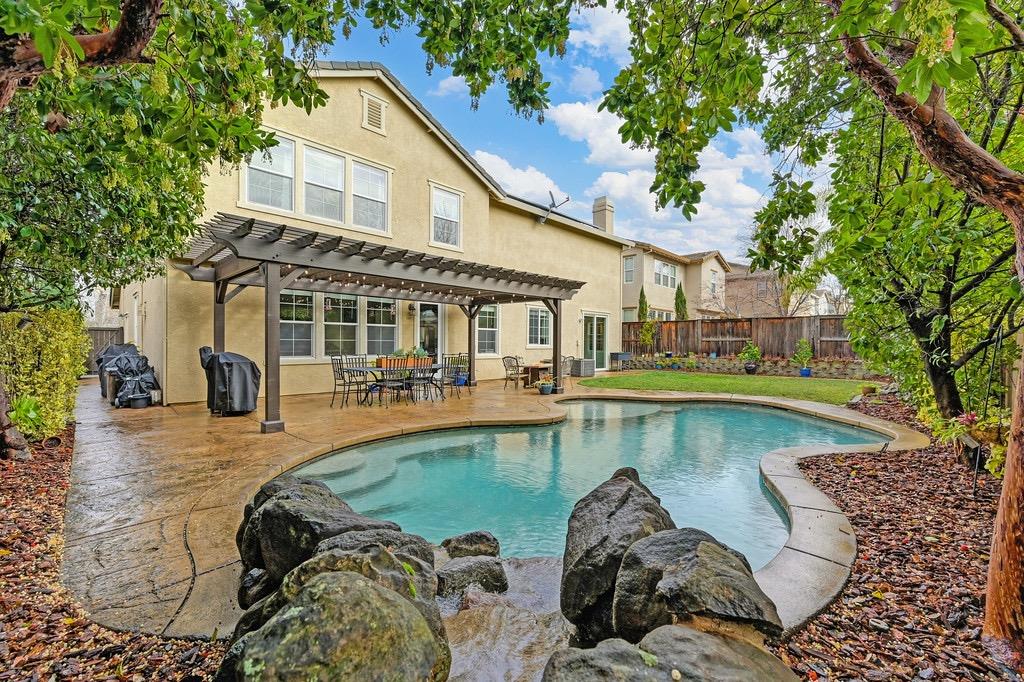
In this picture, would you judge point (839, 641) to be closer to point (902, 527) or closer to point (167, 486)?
point (902, 527)

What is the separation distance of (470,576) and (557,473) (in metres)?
2.98

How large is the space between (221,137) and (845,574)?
4058 millimetres

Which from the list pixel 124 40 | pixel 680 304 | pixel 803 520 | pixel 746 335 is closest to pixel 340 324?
pixel 124 40

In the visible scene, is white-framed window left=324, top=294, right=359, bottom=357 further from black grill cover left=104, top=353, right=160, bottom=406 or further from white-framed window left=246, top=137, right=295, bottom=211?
black grill cover left=104, top=353, right=160, bottom=406

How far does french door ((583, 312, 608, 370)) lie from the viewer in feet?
56.9

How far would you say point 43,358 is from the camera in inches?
213

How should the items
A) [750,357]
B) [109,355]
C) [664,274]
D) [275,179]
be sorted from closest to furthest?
[275,179]
[109,355]
[750,357]
[664,274]

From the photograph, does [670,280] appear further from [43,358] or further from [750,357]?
[43,358]

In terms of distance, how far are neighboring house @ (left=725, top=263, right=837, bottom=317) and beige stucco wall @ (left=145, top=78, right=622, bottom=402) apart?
1035 cm

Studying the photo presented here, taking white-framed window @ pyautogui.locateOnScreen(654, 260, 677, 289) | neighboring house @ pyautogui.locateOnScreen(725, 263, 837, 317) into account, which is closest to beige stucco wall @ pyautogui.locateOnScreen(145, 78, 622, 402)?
white-framed window @ pyautogui.locateOnScreen(654, 260, 677, 289)

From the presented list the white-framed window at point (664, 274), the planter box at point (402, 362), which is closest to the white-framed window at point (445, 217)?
the planter box at point (402, 362)

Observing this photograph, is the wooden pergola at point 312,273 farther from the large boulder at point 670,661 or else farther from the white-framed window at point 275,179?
the large boulder at point 670,661

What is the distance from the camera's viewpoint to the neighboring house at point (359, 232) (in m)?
8.98

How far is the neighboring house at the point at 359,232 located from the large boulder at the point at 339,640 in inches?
244
